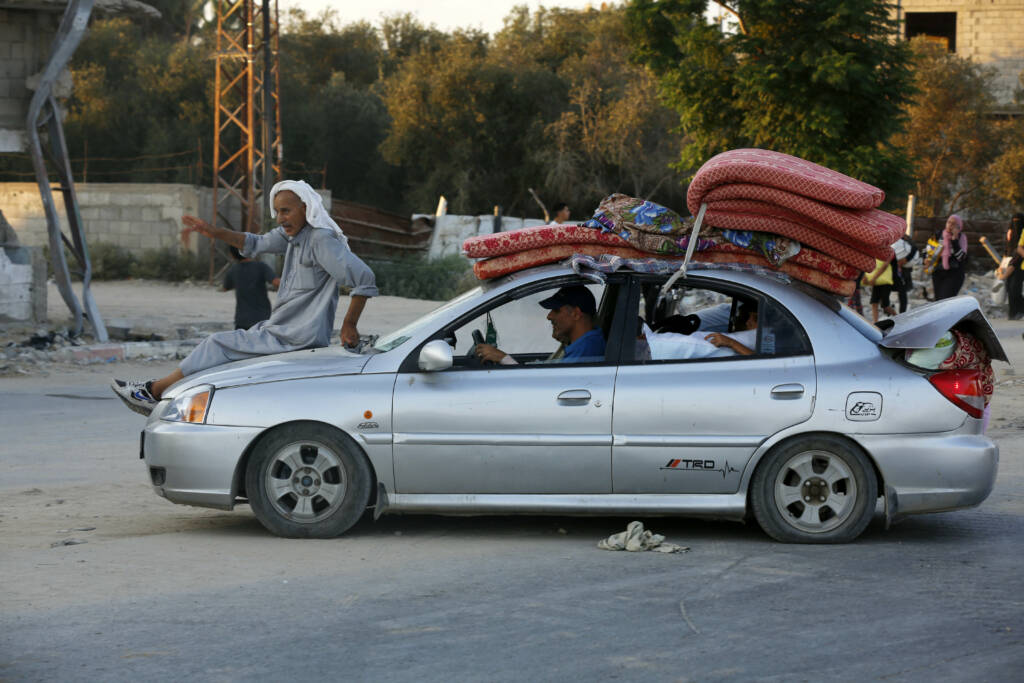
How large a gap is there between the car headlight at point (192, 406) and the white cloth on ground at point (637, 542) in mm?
2066

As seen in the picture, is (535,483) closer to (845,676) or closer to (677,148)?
(845,676)

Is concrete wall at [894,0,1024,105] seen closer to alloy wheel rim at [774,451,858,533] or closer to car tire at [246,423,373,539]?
alloy wheel rim at [774,451,858,533]

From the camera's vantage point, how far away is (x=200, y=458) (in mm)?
6527

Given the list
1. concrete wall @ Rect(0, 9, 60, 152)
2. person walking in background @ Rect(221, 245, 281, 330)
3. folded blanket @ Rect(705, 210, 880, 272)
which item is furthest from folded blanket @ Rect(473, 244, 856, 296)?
concrete wall @ Rect(0, 9, 60, 152)

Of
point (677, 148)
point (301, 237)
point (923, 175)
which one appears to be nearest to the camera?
point (301, 237)

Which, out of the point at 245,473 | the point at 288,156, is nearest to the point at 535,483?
the point at 245,473

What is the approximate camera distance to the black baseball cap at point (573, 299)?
690cm

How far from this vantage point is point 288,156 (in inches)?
2024

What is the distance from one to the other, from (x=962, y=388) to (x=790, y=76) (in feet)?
85.9

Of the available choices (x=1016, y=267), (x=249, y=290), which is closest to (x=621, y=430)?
(x=249, y=290)

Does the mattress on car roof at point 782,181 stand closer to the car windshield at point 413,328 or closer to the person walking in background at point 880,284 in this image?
the car windshield at point 413,328

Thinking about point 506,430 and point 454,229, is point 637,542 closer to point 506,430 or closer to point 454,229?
point 506,430

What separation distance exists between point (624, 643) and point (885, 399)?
225cm

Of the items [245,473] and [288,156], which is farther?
[288,156]
